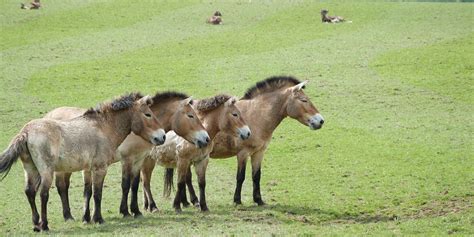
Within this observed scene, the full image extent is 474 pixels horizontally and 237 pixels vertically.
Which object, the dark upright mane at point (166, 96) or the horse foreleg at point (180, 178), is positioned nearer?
the dark upright mane at point (166, 96)

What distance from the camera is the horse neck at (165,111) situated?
15.6m

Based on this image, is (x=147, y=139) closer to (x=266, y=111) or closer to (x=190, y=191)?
(x=190, y=191)

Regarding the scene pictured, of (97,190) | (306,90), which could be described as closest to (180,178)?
(97,190)

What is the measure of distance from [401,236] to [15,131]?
13643 mm

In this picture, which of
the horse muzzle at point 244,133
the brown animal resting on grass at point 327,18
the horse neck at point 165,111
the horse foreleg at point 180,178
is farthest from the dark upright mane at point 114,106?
the brown animal resting on grass at point 327,18

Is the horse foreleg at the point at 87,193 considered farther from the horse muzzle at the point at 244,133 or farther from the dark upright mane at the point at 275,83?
the dark upright mane at the point at 275,83

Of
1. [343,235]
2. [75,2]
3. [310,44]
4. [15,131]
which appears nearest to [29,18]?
[75,2]

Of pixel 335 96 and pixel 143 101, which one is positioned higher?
pixel 143 101

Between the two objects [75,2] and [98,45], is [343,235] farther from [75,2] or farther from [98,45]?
[75,2]

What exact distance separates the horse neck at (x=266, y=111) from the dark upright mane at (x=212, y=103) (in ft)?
3.41

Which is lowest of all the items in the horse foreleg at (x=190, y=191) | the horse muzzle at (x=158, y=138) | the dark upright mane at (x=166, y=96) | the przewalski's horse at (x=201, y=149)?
the horse foreleg at (x=190, y=191)

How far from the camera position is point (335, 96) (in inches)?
1105

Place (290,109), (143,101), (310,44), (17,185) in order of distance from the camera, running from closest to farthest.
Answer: (143,101), (290,109), (17,185), (310,44)

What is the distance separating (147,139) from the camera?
15.0m
